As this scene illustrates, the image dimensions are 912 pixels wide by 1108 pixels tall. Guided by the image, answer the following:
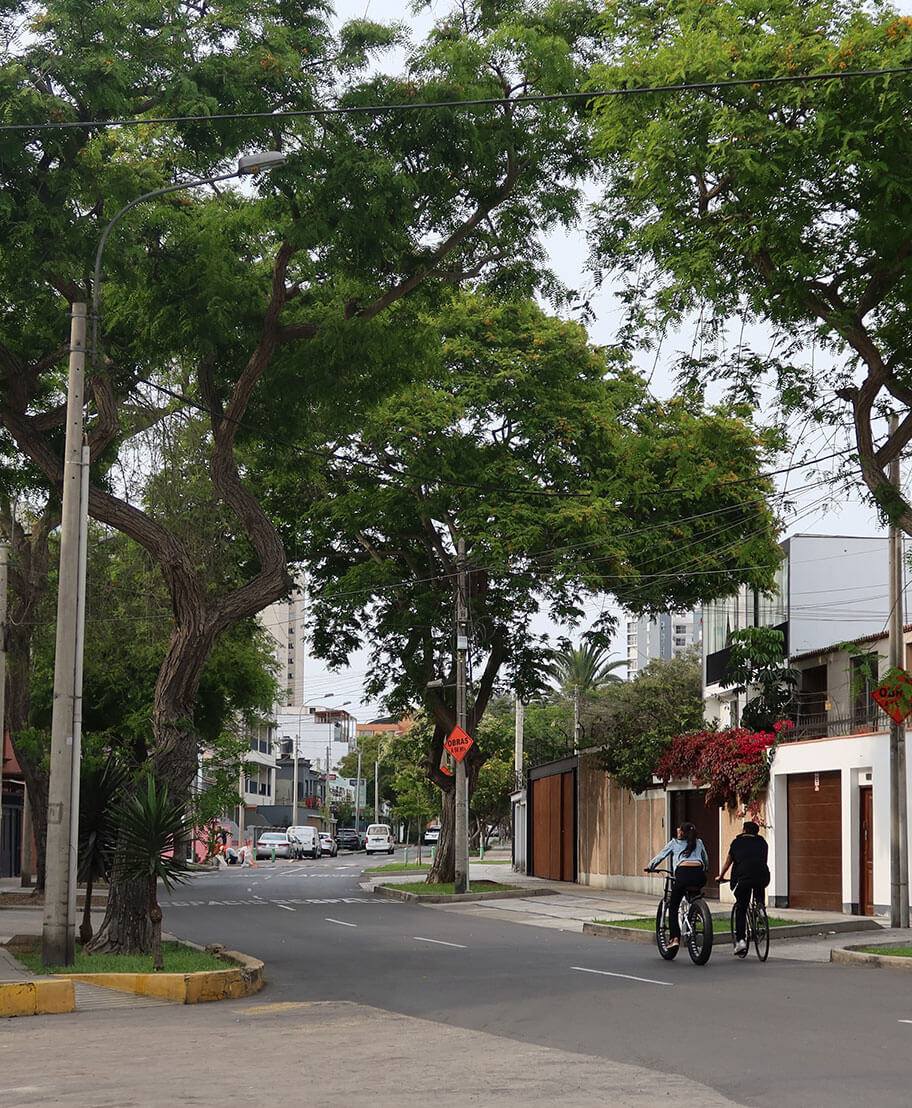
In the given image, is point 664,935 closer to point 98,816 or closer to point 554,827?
point 98,816

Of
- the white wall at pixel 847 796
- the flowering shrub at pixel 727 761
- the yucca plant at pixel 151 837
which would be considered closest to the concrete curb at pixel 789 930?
the white wall at pixel 847 796

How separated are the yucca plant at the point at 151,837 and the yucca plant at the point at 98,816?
1079 millimetres

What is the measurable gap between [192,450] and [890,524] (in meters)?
15.7

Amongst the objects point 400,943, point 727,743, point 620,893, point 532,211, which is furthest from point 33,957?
point 620,893

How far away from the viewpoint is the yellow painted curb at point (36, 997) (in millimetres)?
12952

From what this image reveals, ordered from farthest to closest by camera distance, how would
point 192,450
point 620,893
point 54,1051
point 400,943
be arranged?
point 620,893 → point 192,450 → point 400,943 → point 54,1051

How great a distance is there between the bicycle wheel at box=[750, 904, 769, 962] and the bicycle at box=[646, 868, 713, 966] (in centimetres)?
73

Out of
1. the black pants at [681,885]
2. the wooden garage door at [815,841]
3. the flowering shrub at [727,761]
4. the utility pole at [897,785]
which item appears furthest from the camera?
the flowering shrub at [727,761]

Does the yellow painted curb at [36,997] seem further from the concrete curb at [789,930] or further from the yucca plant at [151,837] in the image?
the concrete curb at [789,930]

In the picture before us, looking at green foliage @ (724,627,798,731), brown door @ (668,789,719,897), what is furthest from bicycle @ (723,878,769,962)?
green foliage @ (724,627,798,731)

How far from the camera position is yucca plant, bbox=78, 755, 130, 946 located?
17859 mm

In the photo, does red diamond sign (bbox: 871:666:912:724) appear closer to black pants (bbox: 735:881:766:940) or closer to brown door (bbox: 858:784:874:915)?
black pants (bbox: 735:881:766:940)

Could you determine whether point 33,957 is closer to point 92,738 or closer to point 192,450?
point 192,450

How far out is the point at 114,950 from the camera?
17.8 m
